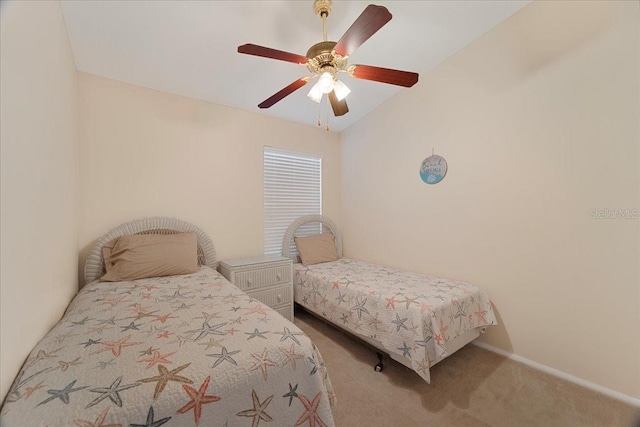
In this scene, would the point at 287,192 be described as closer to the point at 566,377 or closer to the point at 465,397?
the point at 465,397

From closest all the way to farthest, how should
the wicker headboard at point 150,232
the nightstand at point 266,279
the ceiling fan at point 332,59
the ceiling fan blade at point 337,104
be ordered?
the ceiling fan at point 332,59 → the ceiling fan blade at point 337,104 → the wicker headboard at point 150,232 → the nightstand at point 266,279

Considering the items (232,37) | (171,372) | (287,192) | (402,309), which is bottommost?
(402,309)

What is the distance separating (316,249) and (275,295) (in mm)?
787

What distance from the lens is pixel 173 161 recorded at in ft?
7.68

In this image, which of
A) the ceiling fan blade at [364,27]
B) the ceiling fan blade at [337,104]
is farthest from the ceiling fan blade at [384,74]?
the ceiling fan blade at [337,104]

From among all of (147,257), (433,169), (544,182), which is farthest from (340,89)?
(147,257)

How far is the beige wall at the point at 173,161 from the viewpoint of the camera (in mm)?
2010

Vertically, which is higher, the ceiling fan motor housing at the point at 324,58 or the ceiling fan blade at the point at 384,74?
the ceiling fan motor housing at the point at 324,58

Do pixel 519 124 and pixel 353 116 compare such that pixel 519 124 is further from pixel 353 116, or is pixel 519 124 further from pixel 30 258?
pixel 30 258

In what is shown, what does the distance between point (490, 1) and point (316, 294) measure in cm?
280

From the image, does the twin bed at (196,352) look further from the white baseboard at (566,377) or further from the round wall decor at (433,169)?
the round wall decor at (433,169)

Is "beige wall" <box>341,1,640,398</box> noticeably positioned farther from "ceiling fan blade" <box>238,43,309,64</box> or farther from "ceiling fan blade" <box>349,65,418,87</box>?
"ceiling fan blade" <box>238,43,309,64</box>

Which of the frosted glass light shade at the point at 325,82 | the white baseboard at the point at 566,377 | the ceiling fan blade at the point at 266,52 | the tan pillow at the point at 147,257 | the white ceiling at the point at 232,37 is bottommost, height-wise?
the white baseboard at the point at 566,377

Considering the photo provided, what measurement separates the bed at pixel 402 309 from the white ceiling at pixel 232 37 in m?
2.03
